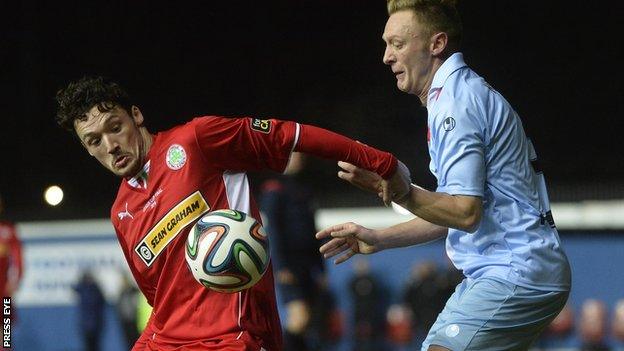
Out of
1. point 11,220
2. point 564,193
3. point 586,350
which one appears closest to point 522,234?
point 586,350

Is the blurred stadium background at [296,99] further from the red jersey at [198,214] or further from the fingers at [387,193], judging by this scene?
the fingers at [387,193]

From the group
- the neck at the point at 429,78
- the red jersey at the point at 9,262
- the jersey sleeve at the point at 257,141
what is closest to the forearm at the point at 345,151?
the jersey sleeve at the point at 257,141

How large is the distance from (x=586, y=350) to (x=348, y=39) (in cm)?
1270

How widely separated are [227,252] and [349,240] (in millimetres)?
488

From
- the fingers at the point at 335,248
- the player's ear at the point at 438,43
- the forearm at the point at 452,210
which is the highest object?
the player's ear at the point at 438,43

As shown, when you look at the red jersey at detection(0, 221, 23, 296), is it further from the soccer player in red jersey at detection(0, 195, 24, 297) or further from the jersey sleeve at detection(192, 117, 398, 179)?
the jersey sleeve at detection(192, 117, 398, 179)

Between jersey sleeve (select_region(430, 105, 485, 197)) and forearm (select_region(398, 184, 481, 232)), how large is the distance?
29 mm

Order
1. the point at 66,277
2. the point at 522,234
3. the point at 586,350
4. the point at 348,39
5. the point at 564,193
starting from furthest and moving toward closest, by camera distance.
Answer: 1. the point at 348,39
2. the point at 66,277
3. the point at 564,193
4. the point at 586,350
5. the point at 522,234

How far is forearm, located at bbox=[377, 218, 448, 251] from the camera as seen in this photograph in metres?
4.23

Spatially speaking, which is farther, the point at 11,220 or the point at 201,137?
the point at 11,220

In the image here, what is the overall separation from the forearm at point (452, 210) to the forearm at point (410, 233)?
19.6 inches

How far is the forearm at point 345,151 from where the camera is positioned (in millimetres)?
3977

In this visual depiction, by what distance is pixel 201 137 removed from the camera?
14.6 feet

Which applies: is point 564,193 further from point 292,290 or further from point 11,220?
point 11,220
